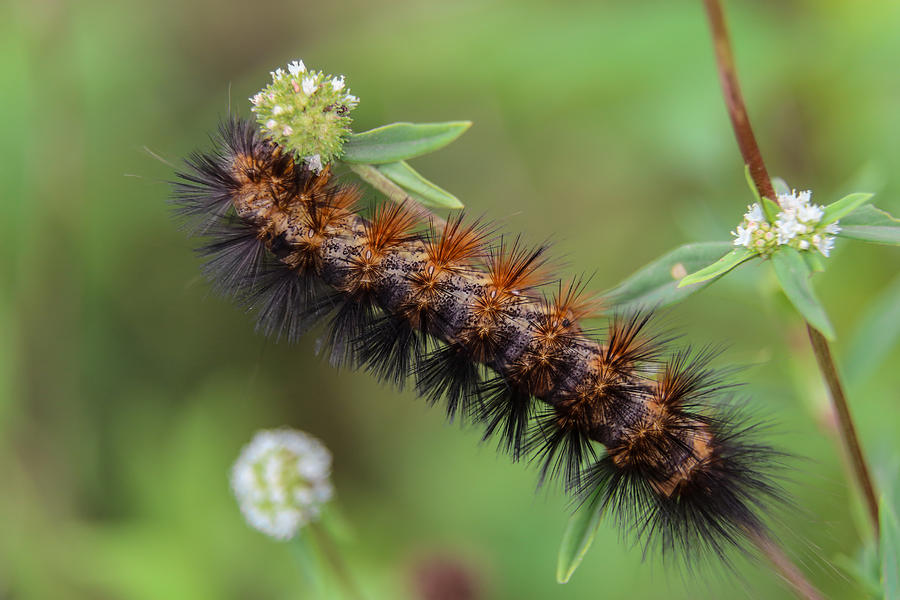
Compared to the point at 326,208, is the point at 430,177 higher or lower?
higher

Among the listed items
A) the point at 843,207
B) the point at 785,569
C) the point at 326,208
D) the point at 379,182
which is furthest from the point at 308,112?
the point at 785,569

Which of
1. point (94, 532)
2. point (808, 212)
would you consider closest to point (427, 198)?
point (808, 212)

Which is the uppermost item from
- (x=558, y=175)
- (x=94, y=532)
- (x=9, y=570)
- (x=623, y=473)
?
(x=558, y=175)

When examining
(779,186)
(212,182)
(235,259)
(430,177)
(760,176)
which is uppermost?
(430,177)

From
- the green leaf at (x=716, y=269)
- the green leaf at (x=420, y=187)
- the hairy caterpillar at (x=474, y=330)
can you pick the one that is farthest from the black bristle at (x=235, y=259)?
the green leaf at (x=716, y=269)

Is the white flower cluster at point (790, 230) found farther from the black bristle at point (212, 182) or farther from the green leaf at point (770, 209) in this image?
the black bristle at point (212, 182)

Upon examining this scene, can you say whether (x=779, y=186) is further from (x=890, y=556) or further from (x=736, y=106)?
(x=890, y=556)

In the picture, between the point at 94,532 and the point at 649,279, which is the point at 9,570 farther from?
the point at 649,279
